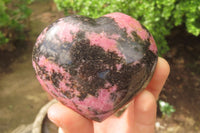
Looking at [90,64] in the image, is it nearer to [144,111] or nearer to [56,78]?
[56,78]

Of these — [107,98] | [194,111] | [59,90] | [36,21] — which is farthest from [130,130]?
[36,21]

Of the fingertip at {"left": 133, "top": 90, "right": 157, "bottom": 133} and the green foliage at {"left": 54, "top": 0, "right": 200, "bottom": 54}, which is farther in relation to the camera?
the green foliage at {"left": 54, "top": 0, "right": 200, "bottom": 54}

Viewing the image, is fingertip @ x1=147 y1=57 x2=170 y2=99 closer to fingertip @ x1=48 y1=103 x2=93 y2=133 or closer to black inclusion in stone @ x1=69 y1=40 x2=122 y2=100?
black inclusion in stone @ x1=69 y1=40 x2=122 y2=100

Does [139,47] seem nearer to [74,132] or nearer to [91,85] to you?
[91,85]

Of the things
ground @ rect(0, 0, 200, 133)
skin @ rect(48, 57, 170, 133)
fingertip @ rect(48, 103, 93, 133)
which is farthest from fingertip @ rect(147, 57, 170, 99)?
ground @ rect(0, 0, 200, 133)

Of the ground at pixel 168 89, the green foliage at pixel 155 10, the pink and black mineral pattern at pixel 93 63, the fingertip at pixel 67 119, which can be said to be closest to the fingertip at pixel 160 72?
the pink and black mineral pattern at pixel 93 63

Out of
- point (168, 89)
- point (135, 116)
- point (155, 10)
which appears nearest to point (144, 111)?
point (135, 116)
